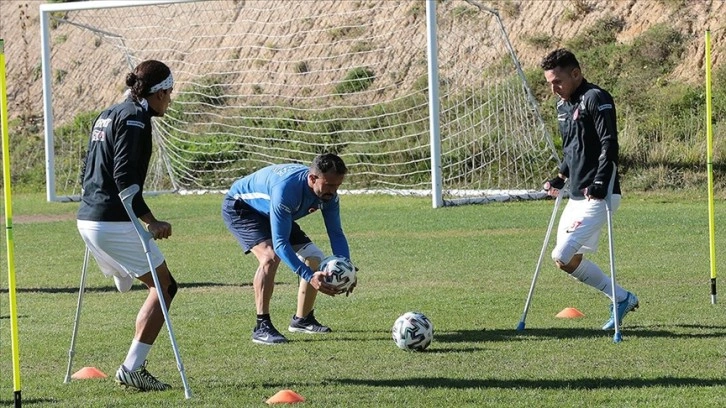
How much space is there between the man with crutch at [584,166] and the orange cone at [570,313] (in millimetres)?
567

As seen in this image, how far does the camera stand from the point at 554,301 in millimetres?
12055

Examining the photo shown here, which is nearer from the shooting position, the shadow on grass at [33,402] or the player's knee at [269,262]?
Answer: the shadow on grass at [33,402]

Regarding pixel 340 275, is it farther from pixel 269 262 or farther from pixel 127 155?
pixel 127 155

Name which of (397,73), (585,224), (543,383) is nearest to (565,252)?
(585,224)

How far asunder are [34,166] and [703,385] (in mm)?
28723

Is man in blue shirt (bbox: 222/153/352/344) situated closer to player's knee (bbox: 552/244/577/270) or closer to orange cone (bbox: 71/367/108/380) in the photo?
orange cone (bbox: 71/367/108/380)

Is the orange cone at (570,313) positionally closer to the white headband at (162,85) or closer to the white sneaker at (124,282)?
the white sneaker at (124,282)

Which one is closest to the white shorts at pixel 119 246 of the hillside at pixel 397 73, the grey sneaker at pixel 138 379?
the grey sneaker at pixel 138 379

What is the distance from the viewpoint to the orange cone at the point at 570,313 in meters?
11.0

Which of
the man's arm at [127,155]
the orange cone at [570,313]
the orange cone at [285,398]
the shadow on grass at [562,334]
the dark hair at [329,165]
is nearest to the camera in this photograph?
the orange cone at [285,398]

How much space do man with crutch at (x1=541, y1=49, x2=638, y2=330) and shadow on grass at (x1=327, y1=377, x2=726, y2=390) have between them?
1.57 m

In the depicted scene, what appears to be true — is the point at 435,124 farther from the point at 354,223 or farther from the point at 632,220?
the point at 632,220

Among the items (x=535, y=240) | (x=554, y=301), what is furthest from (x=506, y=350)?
(x=535, y=240)

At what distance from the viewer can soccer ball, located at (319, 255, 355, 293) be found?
8.99m
